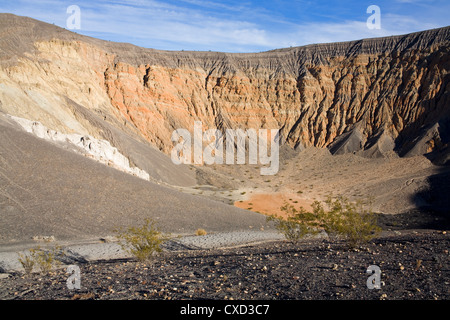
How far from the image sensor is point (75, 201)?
2083cm

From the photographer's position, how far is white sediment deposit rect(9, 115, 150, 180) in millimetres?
27359

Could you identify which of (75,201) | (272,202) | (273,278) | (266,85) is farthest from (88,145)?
(266,85)

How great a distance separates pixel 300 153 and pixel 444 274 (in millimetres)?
49539

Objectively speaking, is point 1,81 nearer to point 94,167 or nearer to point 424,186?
point 94,167

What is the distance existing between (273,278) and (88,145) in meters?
26.0

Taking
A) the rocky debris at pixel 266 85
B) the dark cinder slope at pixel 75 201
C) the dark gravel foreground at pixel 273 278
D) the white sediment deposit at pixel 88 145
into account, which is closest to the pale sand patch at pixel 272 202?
the dark cinder slope at pixel 75 201

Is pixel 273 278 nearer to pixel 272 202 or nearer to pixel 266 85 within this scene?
pixel 272 202

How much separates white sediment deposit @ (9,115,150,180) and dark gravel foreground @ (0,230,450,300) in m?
18.2

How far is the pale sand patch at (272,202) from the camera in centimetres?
3334

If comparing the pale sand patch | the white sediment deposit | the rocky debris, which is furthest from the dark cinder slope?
the rocky debris

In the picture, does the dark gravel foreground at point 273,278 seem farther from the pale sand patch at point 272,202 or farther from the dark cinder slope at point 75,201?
the pale sand patch at point 272,202

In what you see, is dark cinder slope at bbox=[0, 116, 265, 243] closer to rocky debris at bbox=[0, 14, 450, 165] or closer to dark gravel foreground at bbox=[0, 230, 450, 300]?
dark gravel foreground at bbox=[0, 230, 450, 300]
